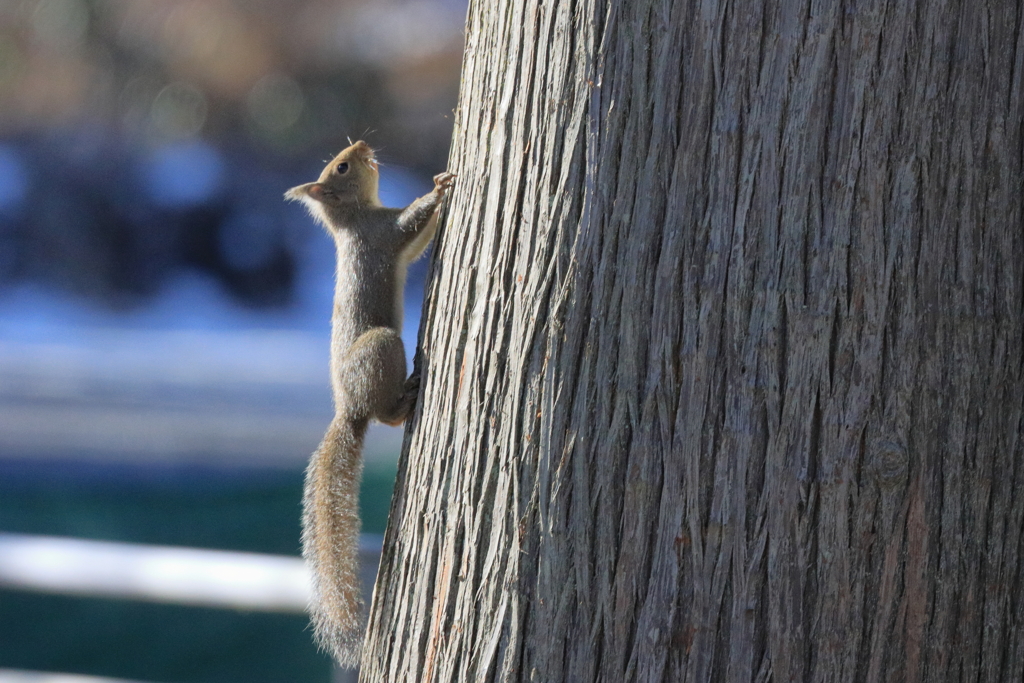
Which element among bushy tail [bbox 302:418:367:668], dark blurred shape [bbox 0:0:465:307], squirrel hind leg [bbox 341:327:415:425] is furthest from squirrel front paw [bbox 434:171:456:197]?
dark blurred shape [bbox 0:0:465:307]

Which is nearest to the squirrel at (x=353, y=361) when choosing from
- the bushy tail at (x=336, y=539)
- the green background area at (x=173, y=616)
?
the bushy tail at (x=336, y=539)

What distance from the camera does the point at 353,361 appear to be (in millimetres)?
2504

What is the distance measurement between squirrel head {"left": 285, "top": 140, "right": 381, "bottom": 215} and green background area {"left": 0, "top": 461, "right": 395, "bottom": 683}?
2.74m

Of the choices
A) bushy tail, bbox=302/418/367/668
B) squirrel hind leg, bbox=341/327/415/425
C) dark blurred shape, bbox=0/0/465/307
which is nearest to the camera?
bushy tail, bbox=302/418/367/668

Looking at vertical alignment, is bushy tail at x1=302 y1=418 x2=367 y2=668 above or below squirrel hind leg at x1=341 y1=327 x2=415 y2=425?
below

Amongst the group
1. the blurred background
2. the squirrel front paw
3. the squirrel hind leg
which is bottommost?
the squirrel hind leg

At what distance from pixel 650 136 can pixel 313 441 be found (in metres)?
7.16

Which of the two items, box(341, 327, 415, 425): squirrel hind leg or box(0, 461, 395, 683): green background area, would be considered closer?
box(341, 327, 415, 425): squirrel hind leg

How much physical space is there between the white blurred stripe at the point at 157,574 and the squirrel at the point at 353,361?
887 millimetres

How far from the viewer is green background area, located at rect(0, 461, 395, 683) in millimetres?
5777

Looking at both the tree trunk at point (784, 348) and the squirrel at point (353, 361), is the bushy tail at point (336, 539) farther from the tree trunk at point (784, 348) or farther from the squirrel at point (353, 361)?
the tree trunk at point (784, 348)

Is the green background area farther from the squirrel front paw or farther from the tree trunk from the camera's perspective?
the tree trunk

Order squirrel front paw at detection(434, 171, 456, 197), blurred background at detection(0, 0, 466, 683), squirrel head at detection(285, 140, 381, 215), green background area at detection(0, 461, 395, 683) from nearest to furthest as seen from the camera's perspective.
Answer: squirrel front paw at detection(434, 171, 456, 197) < squirrel head at detection(285, 140, 381, 215) < green background area at detection(0, 461, 395, 683) < blurred background at detection(0, 0, 466, 683)

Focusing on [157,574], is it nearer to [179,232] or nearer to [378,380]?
[378,380]
